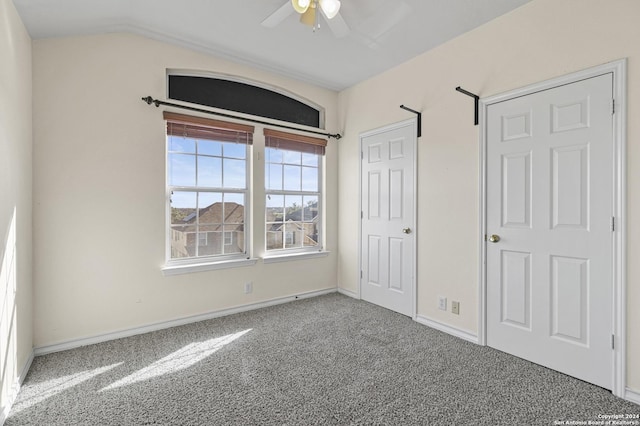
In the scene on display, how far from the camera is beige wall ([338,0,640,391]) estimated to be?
1.93 metres

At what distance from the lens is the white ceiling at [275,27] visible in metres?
2.32

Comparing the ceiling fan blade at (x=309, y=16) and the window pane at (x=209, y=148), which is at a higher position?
the ceiling fan blade at (x=309, y=16)

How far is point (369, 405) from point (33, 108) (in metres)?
3.22

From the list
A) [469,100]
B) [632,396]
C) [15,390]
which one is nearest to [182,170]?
[15,390]

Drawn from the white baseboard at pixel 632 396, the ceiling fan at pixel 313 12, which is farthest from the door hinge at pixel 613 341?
the ceiling fan at pixel 313 12

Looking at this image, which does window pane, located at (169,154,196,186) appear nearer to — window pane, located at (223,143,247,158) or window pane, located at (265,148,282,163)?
window pane, located at (223,143,247,158)

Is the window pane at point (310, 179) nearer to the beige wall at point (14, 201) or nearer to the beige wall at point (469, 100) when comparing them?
the beige wall at point (469, 100)

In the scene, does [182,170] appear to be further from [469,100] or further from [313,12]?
[469,100]

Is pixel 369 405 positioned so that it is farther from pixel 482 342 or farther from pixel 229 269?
pixel 229 269

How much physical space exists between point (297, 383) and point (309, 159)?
2.69 metres

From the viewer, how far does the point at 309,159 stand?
4.06 metres

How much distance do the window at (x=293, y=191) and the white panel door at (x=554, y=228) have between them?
6.81 ft

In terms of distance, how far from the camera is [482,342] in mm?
2656

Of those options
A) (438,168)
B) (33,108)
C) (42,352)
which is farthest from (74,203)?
(438,168)
